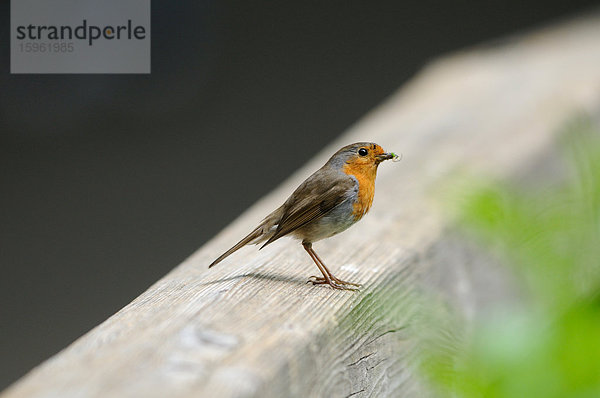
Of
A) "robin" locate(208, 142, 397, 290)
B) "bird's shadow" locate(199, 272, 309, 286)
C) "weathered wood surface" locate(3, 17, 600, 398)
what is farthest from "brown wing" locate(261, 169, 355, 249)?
"bird's shadow" locate(199, 272, 309, 286)

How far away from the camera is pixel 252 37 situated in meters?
4.57

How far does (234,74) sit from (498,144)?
87.2 inches

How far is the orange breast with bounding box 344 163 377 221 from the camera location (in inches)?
81.6

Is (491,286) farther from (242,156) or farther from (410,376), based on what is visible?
(242,156)

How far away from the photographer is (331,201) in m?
2.09

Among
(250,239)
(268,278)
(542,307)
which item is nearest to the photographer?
(542,307)

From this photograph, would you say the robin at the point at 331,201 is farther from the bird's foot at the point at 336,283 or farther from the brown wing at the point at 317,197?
the bird's foot at the point at 336,283

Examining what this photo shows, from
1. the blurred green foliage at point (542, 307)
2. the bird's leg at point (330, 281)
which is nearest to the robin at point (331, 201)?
the bird's leg at point (330, 281)

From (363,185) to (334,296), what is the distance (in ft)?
1.93

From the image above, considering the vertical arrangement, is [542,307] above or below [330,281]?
above

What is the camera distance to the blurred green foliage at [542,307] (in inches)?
35.0

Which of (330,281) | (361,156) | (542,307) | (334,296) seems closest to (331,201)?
(361,156)

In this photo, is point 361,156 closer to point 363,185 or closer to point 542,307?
point 363,185

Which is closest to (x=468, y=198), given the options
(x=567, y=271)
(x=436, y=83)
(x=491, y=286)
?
(x=567, y=271)
